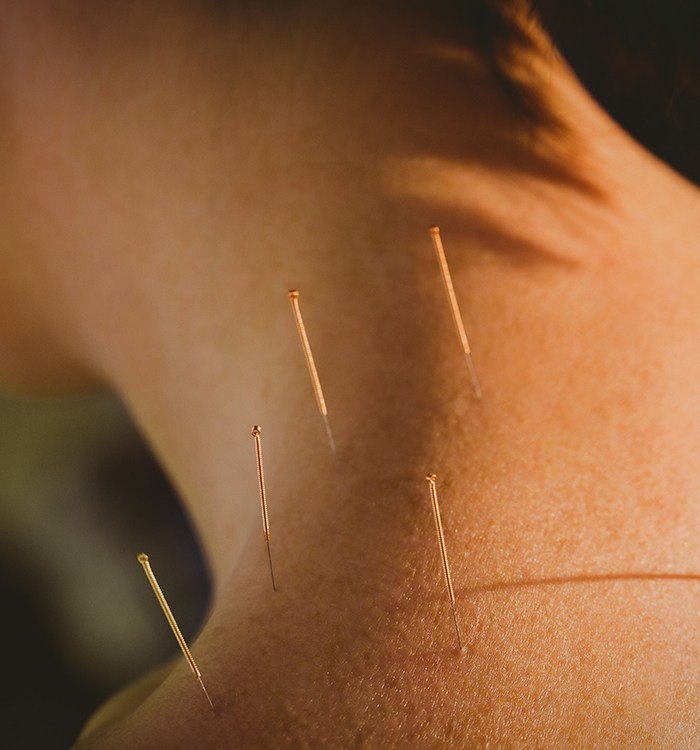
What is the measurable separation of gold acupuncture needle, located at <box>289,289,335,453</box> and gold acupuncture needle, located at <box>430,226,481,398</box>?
139mm

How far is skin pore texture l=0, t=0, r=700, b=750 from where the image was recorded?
585mm

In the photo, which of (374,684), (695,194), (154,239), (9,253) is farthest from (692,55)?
(9,253)

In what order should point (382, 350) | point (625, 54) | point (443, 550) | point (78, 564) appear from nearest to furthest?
point (443, 550), point (382, 350), point (625, 54), point (78, 564)

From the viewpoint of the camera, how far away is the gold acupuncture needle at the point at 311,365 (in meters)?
0.74

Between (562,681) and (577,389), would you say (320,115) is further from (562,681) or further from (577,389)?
(562,681)

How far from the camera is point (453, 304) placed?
0.77 m

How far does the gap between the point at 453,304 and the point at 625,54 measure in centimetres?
38

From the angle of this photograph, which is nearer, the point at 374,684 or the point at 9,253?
the point at 374,684

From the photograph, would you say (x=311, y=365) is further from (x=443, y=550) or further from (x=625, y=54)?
(x=625, y=54)

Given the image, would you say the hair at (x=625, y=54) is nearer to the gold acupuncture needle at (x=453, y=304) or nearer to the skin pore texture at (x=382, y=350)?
the skin pore texture at (x=382, y=350)

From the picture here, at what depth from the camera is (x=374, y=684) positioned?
0.57m

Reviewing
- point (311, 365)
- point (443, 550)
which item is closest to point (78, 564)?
point (311, 365)

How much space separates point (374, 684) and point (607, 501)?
25 centimetres

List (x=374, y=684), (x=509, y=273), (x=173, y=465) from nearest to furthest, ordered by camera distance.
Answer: (x=374, y=684) → (x=509, y=273) → (x=173, y=465)
